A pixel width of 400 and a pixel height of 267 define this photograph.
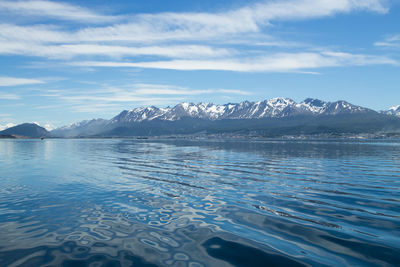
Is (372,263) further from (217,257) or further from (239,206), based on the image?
(239,206)

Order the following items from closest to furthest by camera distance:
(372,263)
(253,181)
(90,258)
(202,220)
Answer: (372,263), (90,258), (202,220), (253,181)

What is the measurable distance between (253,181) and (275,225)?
50.6ft

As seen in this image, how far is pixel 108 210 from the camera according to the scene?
774 inches

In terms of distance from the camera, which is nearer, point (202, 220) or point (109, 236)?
point (109, 236)

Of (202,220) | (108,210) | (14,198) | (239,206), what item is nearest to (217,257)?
(202,220)

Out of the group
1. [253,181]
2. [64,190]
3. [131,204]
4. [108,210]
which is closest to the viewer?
[108,210]

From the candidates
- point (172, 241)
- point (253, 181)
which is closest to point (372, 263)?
point (172, 241)

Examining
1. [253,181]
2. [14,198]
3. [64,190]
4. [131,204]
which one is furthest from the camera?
[253,181]

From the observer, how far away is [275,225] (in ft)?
53.1

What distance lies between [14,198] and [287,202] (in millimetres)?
21855

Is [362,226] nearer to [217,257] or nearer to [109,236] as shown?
[217,257]

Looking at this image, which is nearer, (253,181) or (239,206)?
(239,206)

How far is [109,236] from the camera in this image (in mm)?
14789

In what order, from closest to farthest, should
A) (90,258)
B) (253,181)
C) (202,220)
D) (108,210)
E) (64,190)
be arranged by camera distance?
(90,258)
(202,220)
(108,210)
(64,190)
(253,181)
